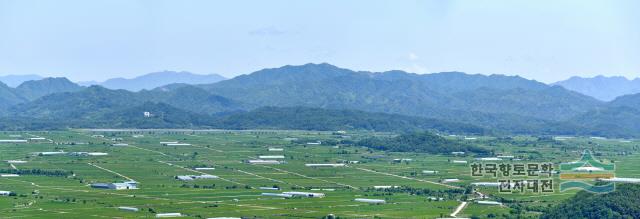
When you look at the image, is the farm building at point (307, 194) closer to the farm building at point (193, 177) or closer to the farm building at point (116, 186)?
the farm building at point (116, 186)

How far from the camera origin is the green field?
100 meters

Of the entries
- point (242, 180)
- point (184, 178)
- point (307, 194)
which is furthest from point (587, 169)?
point (184, 178)

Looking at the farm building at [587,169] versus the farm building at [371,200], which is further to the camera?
the farm building at [587,169]

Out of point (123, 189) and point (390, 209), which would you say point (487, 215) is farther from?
point (123, 189)

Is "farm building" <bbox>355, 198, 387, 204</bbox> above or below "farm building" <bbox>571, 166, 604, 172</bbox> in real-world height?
below

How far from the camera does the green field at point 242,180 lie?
100188 millimetres

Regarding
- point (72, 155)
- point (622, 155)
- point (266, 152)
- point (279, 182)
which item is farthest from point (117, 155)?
point (622, 155)

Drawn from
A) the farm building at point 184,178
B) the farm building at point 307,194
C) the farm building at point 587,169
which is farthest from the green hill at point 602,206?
the farm building at point 184,178

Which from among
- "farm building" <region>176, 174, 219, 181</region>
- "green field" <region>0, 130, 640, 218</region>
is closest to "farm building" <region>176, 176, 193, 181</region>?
"farm building" <region>176, 174, 219, 181</region>

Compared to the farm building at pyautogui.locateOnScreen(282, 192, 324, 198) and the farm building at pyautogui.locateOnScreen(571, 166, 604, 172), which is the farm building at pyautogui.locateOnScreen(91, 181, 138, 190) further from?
the farm building at pyautogui.locateOnScreen(571, 166, 604, 172)

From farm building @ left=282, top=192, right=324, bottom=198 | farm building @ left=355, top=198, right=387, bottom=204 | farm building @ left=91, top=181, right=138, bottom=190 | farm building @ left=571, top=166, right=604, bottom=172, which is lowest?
farm building @ left=355, top=198, right=387, bottom=204

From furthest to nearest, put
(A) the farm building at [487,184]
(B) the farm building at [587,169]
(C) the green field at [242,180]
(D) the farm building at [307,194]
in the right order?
(B) the farm building at [587,169]
(A) the farm building at [487,184]
(D) the farm building at [307,194]
(C) the green field at [242,180]

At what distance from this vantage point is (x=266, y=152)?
172 metres

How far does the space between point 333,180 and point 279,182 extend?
7.11 meters
